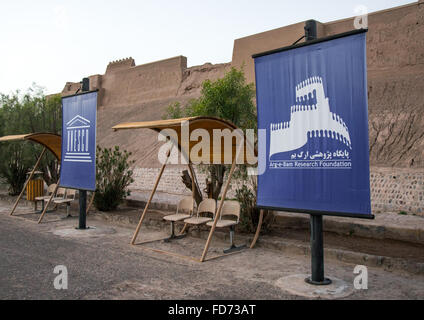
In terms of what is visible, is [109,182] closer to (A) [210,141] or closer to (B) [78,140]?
(B) [78,140]

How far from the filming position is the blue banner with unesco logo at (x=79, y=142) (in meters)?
9.24

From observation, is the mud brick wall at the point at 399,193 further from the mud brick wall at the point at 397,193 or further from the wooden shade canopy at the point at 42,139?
the wooden shade canopy at the point at 42,139

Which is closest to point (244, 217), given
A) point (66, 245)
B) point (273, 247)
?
point (273, 247)

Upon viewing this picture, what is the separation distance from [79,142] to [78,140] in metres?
0.07

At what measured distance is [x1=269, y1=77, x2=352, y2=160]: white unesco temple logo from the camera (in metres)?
5.12

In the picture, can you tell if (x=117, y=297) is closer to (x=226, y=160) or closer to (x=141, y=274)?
(x=141, y=274)

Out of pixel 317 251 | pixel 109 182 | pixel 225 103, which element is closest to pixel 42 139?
pixel 109 182

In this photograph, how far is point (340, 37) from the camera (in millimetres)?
5090

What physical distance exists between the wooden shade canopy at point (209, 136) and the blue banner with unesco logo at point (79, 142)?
5.40 ft

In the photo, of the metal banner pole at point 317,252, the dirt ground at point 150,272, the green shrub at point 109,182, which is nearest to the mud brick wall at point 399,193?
the dirt ground at point 150,272

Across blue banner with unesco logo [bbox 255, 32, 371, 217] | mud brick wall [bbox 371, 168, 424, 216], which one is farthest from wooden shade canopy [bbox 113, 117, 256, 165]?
mud brick wall [bbox 371, 168, 424, 216]

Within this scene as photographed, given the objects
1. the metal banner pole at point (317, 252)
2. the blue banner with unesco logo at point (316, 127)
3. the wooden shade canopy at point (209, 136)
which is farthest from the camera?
the wooden shade canopy at point (209, 136)

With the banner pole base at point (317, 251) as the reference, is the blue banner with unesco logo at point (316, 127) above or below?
above

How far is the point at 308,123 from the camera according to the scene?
5.39m
